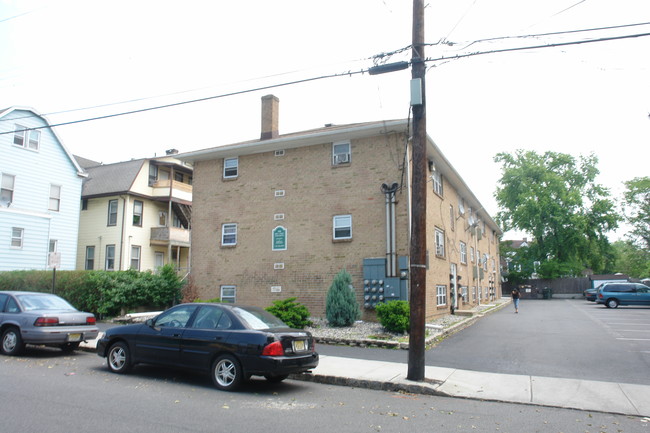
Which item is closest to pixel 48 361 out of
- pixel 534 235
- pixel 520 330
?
pixel 520 330

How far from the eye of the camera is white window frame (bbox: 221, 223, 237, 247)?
20.8 meters

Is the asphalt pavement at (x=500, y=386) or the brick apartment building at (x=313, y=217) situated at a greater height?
the brick apartment building at (x=313, y=217)

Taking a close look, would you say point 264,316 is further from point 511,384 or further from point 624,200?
point 624,200

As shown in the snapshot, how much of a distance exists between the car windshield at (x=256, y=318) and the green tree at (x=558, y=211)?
1841 inches

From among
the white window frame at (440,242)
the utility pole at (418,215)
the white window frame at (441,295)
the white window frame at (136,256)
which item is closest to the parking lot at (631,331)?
the white window frame at (441,295)

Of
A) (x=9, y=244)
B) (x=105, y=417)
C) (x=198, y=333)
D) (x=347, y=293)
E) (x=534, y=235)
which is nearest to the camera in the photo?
(x=105, y=417)

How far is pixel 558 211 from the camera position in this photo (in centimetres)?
4944

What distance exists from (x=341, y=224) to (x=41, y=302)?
34.2ft

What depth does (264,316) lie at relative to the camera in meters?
8.83

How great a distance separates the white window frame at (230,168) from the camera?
2139 cm

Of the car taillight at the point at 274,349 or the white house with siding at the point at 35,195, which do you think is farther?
the white house with siding at the point at 35,195

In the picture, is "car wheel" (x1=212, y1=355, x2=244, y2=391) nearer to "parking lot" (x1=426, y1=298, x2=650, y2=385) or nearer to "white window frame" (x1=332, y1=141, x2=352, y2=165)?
"parking lot" (x1=426, y1=298, x2=650, y2=385)

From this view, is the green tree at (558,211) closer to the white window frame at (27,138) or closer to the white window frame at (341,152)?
the white window frame at (341,152)

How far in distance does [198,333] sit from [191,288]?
Answer: 13.2 m
